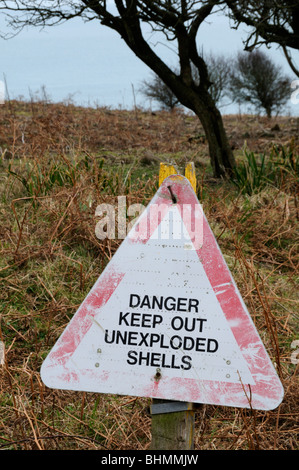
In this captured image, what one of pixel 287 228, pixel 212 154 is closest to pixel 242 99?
pixel 212 154

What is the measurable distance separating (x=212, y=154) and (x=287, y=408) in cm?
604

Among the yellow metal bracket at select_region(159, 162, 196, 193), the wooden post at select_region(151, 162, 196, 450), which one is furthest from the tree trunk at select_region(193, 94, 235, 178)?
the wooden post at select_region(151, 162, 196, 450)

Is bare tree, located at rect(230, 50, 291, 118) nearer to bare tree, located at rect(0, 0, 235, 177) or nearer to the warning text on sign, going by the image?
bare tree, located at rect(0, 0, 235, 177)

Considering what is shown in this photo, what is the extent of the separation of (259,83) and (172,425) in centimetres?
3212

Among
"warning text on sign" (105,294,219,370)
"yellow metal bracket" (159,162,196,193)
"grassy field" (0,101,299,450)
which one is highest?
"yellow metal bracket" (159,162,196,193)

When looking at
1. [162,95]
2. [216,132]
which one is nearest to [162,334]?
[216,132]

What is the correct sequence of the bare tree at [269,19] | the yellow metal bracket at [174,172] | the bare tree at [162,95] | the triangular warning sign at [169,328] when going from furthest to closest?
the bare tree at [162,95]
the bare tree at [269,19]
the yellow metal bracket at [174,172]
the triangular warning sign at [169,328]

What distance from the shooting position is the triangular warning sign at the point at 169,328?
1.81 m

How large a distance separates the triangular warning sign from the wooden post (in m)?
0.07

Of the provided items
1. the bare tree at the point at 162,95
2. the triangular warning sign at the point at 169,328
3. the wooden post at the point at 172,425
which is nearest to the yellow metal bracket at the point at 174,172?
the triangular warning sign at the point at 169,328

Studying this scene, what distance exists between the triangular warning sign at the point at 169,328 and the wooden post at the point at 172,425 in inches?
2.8

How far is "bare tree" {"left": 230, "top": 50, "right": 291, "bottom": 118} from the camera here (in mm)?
31656

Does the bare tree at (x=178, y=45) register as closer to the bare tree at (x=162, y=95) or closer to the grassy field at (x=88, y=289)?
the grassy field at (x=88, y=289)

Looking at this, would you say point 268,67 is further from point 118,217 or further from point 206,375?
point 206,375
